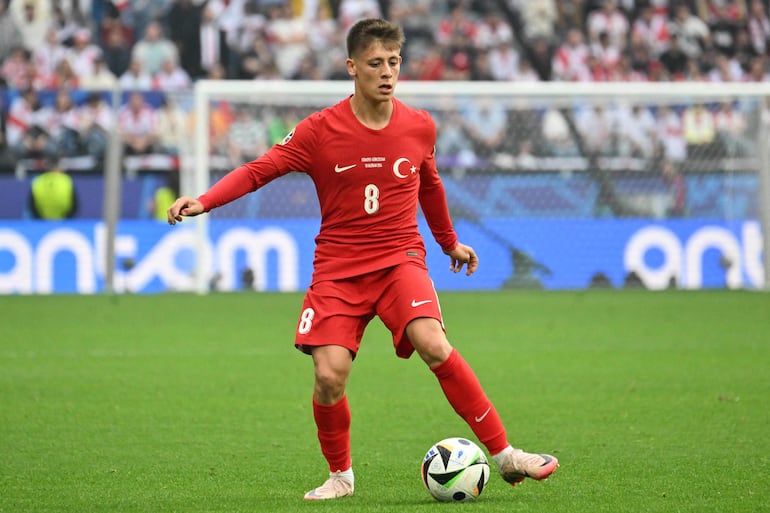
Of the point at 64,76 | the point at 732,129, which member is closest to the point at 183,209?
the point at 732,129

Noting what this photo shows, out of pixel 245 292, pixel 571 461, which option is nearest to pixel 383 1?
pixel 245 292

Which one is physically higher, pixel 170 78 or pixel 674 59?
pixel 674 59

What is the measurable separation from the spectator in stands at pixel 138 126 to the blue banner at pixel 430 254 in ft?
4.93

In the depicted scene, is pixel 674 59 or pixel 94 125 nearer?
pixel 94 125

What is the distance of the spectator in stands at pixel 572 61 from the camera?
Result: 72.9ft

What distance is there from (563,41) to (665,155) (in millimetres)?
5450

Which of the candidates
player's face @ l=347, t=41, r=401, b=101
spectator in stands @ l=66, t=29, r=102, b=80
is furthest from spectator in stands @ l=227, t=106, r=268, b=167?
player's face @ l=347, t=41, r=401, b=101

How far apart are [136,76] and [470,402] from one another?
16.2 meters

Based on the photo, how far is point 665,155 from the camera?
18.0 meters

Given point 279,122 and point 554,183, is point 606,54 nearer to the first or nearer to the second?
point 554,183

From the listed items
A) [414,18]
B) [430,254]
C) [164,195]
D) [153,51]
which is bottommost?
[430,254]

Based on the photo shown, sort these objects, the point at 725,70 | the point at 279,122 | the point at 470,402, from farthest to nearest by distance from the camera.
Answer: the point at 725,70, the point at 279,122, the point at 470,402

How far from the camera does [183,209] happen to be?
5109mm

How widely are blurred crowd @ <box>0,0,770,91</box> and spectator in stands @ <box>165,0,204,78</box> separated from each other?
16 millimetres
